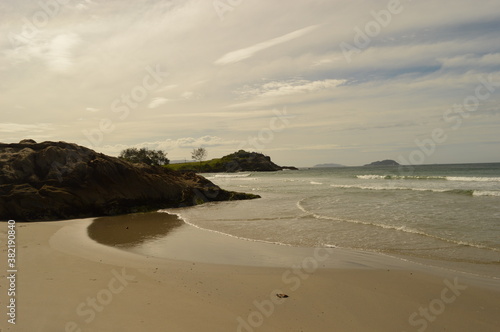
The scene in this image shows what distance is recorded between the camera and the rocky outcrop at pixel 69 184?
19484 millimetres

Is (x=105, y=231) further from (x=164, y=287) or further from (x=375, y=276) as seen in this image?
(x=375, y=276)

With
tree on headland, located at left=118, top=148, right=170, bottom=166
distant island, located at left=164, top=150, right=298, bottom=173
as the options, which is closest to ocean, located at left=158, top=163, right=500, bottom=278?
tree on headland, located at left=118, top=148, right=170, bottom=166

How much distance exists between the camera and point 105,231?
53.7 feet

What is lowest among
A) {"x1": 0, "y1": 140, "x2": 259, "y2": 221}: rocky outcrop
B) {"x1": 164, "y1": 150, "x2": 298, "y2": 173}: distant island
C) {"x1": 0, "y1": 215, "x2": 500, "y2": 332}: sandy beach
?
{"x1": 0, "y1": 215, "x2": 500, "y2": 332}: sandy beach

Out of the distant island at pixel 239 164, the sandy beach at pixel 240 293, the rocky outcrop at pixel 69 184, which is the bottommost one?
the sandy beach at pixel 240 293

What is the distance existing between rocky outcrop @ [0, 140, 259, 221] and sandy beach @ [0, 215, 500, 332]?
890cm

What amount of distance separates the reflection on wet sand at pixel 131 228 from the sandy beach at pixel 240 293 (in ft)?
7.54

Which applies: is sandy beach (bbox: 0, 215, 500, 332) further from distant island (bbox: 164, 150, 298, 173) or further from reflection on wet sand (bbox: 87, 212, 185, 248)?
distant island (bbox: 164, 150, 298, 173)

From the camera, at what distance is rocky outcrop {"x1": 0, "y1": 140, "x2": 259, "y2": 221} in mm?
19484

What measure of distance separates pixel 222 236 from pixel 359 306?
346 inches

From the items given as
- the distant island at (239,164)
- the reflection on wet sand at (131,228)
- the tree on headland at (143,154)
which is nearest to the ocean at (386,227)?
the reflection on wet sand at (131,228)

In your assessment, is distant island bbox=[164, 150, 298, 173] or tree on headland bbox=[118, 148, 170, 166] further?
distant island bbox=[164, 150, 298, 173]

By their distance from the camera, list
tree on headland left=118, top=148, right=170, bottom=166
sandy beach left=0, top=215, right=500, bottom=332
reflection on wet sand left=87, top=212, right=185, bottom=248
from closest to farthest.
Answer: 1. sandy beach left=0, top=215, right=500, bottom=332
2. reflection on wet sand left=87, top=212, right=185, bottom=248
3. tree on headland left=118, top=148, right=170, bottom=166

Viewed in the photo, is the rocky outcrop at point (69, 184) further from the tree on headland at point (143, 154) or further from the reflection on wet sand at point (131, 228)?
the tree on headland at point (143, 154)
